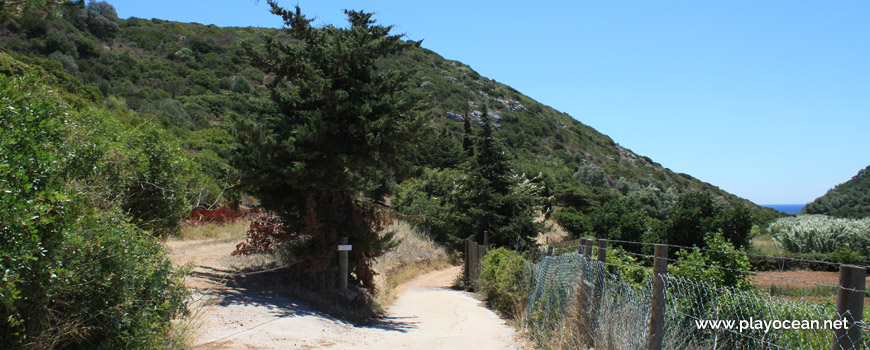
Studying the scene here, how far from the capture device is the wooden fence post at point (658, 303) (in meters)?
4.73

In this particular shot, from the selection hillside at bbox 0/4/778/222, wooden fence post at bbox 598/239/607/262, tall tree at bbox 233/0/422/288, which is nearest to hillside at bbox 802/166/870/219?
hillside at bbox 0/4/778/222

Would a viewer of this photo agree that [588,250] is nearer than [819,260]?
Yes

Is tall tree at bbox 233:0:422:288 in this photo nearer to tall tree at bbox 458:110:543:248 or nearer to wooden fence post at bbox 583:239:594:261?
wooden fence post at bbox 583:239:594:261

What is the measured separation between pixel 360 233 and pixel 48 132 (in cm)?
690

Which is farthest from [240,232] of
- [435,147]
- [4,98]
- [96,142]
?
[435,147]

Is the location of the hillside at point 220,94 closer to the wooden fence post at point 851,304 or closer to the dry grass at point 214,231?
the dry grass at point 214,231

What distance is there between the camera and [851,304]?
10.4ft

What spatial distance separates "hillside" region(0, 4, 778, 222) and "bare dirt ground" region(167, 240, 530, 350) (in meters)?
9.76

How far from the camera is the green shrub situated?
35.7 feet

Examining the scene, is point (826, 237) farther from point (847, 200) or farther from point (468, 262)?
point (847, 200)

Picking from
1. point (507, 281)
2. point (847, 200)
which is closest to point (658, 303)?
point (507, 281)

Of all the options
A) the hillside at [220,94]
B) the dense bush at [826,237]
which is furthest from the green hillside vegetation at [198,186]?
the hillside at [220,94]

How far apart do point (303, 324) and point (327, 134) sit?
3.86m

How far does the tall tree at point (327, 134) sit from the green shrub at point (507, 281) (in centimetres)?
262
